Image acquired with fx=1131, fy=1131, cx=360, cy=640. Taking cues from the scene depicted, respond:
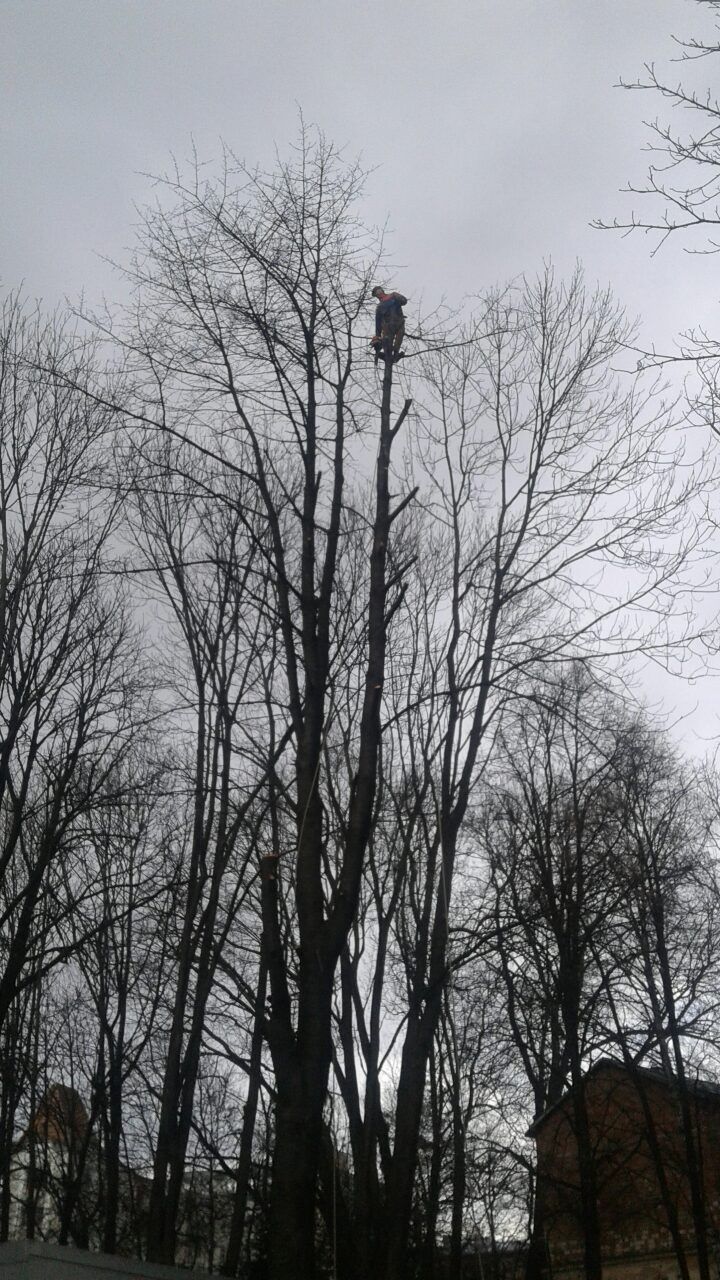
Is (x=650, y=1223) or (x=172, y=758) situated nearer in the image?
(x=172, y=758)

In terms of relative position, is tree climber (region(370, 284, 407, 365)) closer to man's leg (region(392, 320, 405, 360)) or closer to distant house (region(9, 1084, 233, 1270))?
man's leg (region(392, 320, 405, 360))

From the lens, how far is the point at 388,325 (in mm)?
8781

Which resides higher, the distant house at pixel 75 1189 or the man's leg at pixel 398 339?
the man's leg at pixel 398 339

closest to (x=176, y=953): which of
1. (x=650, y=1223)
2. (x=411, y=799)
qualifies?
(x=411, y=799)

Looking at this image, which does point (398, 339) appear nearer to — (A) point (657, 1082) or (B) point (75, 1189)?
(B) point (75, 1189)

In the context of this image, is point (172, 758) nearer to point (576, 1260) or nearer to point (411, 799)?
point (411, 799)

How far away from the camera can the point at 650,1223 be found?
93.0ft

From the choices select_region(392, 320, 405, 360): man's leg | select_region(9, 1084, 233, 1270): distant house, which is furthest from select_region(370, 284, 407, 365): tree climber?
select_region(9, 1084, 233, 1270): distant house

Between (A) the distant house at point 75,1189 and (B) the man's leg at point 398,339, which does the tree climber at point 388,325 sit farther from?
(A) the distant house at point 75,1189

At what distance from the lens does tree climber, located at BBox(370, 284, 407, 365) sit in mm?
8758

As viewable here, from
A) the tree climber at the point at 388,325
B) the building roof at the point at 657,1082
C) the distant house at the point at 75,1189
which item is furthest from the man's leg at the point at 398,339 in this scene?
the building roof at the point at 657,1082

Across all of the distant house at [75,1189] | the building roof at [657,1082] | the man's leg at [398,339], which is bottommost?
the distant house at [75,1189]

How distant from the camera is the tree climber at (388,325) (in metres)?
8.76

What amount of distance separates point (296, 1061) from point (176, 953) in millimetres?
7679
